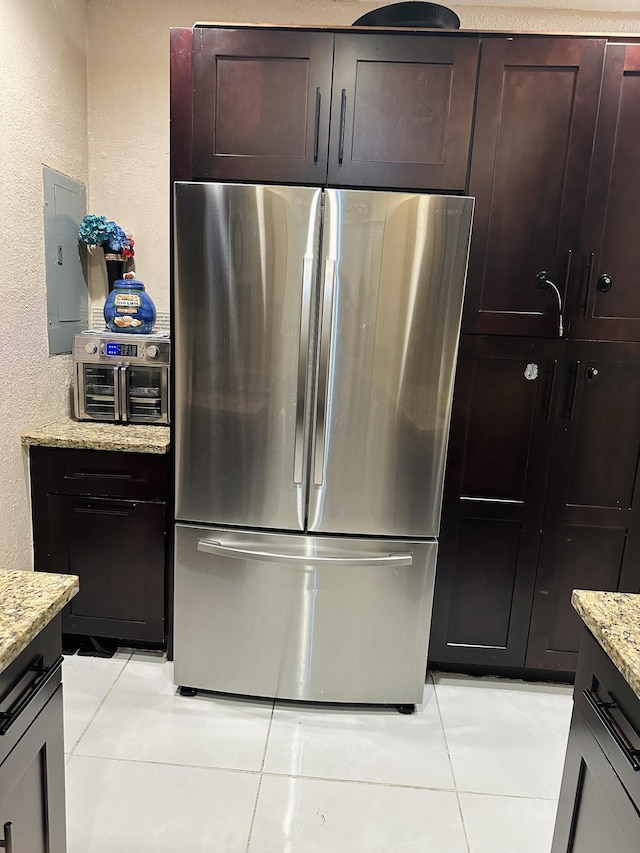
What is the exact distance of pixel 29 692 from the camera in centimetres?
96

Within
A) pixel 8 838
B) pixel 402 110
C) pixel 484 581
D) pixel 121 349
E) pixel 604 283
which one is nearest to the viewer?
pixel 8 838

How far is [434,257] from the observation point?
1864mm

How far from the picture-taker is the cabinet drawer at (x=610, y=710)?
0.90 m

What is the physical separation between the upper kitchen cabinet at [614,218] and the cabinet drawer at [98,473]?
5.41 ft

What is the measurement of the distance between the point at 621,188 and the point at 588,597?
1.50 metres

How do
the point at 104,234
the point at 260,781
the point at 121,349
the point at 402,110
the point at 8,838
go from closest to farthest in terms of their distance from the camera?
the point at 8,838, the point at 260,781, the point at 402,110, the point at 121,349, the point at 104,234

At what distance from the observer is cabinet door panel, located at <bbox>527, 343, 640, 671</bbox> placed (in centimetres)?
207

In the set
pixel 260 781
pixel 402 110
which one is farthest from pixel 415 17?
pixel 260 781

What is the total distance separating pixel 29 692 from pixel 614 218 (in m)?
2.16

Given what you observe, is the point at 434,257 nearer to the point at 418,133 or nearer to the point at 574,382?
the point at 418,133

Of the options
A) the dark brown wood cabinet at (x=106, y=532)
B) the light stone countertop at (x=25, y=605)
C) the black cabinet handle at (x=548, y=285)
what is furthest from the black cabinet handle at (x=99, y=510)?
the black cabinet handle at (x=548, y=285)

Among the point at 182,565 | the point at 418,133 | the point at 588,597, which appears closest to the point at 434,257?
the point at 418,133

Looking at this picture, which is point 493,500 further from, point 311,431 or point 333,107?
point 333,107

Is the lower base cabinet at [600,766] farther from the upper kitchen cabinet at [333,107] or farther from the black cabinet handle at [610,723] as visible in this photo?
the upper kitchen cabinet at [333,107]
